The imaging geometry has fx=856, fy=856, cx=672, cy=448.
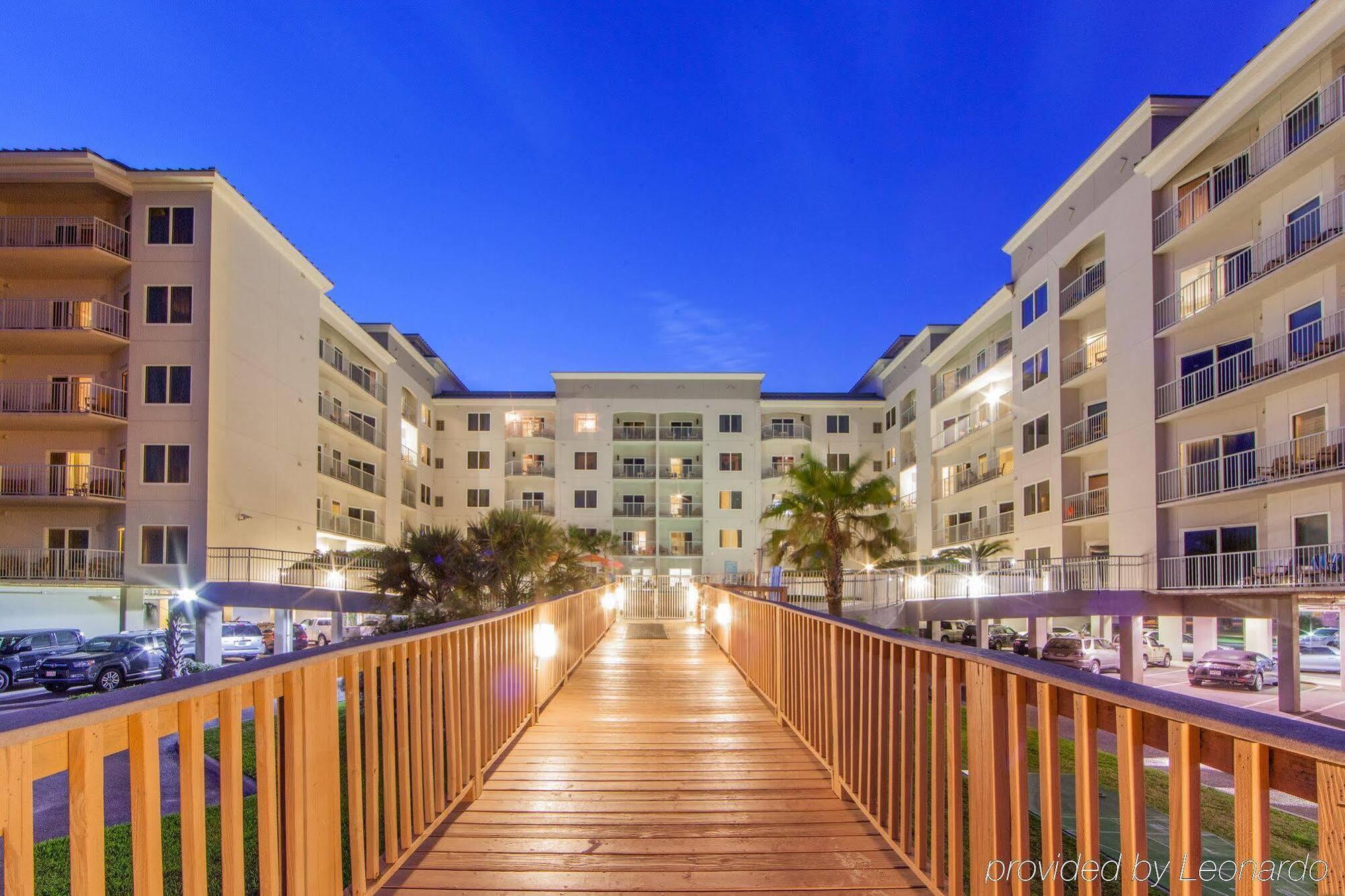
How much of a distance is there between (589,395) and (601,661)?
37.3 meters

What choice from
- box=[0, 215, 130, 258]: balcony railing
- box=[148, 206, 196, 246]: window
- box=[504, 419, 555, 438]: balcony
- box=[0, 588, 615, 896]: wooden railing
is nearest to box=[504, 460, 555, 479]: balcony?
box=[504, 419, 555, 438]: balcony

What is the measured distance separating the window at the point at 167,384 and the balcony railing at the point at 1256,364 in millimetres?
29776

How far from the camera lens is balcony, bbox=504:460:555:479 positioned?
5056 cm

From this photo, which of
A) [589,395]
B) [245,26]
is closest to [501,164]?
[245,26]

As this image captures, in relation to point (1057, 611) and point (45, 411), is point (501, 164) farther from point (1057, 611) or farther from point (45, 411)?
point (1057, 611)

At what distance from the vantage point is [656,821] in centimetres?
510

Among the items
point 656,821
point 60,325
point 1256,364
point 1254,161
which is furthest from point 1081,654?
point 60,325

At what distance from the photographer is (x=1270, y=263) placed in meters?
20.6

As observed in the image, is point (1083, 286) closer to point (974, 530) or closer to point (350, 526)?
point (974, 530)

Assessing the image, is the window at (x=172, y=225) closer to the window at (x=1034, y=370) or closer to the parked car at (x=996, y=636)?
the parked car at (x=996, y=636)

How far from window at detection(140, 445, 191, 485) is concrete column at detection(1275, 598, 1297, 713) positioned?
31.6m

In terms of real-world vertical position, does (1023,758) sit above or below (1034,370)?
below

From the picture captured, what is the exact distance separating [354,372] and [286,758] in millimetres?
38860

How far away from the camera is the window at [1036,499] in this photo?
3106 centimetres
